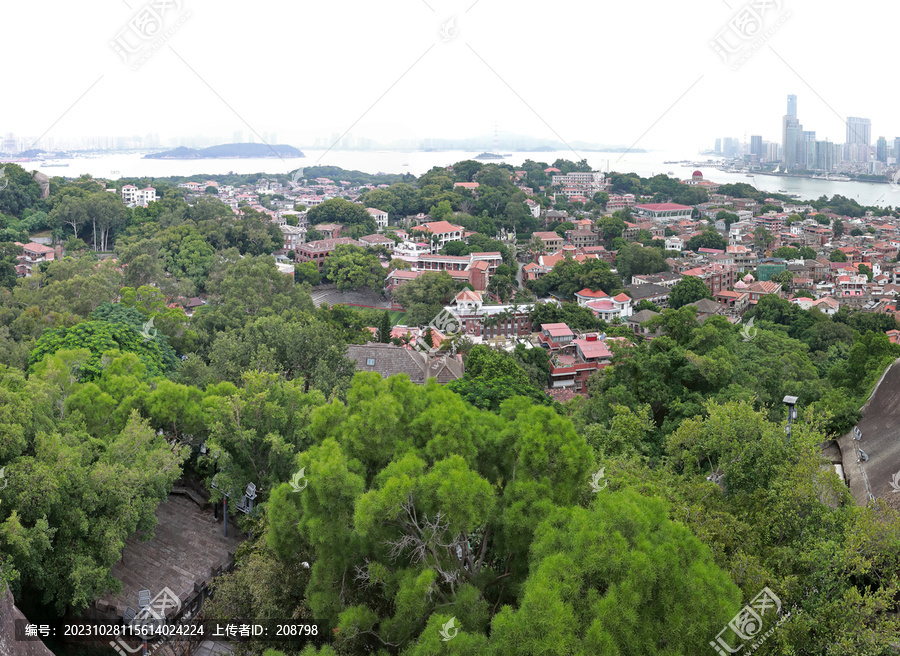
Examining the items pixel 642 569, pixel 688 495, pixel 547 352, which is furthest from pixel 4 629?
pixel 547 352

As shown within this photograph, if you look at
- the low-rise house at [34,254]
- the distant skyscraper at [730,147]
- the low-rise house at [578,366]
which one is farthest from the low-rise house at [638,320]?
the distant skyscraper at [730,147]

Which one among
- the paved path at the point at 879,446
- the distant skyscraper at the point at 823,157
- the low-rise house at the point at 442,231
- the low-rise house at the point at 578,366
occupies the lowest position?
the low-rise house at the point at 578,366

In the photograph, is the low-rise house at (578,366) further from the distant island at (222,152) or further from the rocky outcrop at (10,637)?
the distant island at (222,152)

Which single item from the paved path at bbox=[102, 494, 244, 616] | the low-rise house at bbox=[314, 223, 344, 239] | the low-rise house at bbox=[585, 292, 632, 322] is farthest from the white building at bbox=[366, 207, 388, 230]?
the paved path at bbox=[102, 494, 244, 616]

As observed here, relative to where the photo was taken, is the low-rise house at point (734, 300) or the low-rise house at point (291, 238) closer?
the low-rise house at point (734, 300)

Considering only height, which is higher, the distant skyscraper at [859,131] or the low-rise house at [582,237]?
the distant skyscraper at [859,131]

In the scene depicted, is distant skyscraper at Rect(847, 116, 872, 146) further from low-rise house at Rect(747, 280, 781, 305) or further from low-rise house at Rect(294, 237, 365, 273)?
low-rise house at Rect(294, 237, 365, 273)
